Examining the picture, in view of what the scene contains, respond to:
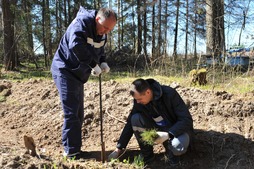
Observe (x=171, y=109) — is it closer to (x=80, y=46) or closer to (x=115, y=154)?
(x=115, y=154)

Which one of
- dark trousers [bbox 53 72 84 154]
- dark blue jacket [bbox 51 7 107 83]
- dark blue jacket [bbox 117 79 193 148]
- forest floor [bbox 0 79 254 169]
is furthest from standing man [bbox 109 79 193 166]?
dark blue jacket [bbox 51 7 107 83]

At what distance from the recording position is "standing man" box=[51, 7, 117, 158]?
283cm

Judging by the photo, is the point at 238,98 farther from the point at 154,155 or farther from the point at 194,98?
the point at 154,155

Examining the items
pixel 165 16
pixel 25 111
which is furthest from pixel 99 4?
pixel 25 111

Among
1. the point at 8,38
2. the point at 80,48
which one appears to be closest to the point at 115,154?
the point at 80,48

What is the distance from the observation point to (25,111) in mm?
4789

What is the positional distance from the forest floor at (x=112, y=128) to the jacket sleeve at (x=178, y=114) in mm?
490

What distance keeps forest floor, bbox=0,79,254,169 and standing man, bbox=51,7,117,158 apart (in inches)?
13.0

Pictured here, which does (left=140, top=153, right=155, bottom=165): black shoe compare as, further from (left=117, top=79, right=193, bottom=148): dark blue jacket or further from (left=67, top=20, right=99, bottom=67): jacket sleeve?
(left=67, top=20, right=99, bottom=67): jacket sleeve

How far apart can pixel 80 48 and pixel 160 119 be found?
104 centimetres

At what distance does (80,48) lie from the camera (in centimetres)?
275

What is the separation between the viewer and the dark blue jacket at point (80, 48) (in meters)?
2.79

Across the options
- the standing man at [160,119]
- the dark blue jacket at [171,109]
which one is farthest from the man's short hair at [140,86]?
the dark blue jacket at [171,109]

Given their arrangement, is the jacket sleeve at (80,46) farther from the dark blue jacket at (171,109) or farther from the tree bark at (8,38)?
the tree bark at (8,38)
